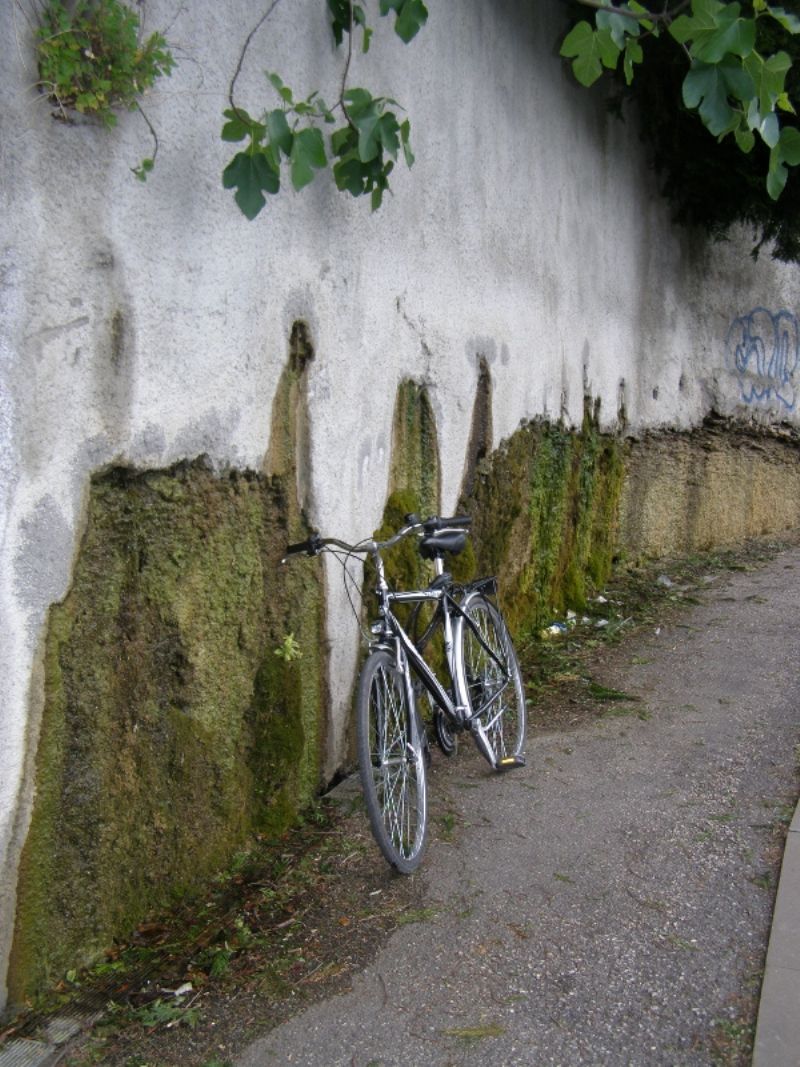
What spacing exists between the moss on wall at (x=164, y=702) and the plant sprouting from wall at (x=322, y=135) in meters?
0.74

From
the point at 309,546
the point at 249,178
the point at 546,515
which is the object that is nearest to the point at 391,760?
the point at 309,546

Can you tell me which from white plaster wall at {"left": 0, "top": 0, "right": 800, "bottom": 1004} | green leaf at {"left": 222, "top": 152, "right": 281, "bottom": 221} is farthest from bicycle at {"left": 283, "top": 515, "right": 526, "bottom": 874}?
green leaf at {"left": 222, "top": 152, "right": 281, "bottom": 221}

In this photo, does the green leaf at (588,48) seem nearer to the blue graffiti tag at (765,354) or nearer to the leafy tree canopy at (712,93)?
the leafy tree canopy at (712,93)

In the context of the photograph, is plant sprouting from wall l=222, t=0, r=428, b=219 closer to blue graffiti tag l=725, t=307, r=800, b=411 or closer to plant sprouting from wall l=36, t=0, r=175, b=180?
plant sprouting from wall l=36, t=0, r=175, b=180

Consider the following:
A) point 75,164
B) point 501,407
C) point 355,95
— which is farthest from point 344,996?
point 501,407

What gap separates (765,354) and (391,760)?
296 inches

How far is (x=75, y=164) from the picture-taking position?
9.34 ft

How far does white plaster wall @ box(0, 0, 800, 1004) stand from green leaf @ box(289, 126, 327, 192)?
0.25 m

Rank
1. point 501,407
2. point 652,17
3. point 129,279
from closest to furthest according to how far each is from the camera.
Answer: point 129,279 < point 652,17 < point 501,407

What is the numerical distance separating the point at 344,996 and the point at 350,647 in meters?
1.56

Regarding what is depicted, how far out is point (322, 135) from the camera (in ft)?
12.1

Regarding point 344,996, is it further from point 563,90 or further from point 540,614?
point 563,90

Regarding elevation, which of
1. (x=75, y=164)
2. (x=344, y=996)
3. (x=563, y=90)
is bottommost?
(x=344, y=996)

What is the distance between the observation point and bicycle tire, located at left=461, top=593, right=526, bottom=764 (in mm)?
Result: 4422
